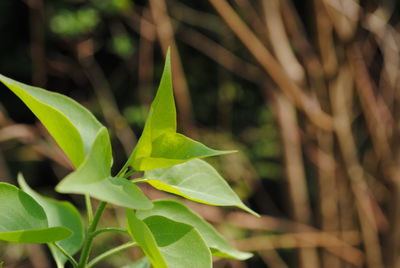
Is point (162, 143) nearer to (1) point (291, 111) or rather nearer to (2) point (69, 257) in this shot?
(2) point (69, 257)

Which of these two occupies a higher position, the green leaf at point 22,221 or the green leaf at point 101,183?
the green leaf at point 101,183

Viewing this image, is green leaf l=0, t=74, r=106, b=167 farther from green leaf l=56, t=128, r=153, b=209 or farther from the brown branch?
the brown branch

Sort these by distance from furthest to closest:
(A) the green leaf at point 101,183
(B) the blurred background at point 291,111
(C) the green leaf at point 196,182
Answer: (B) the blurred background at point 291,111 < (C) the green leaf at point 196,182 < (A) the green leaf at point 101,183

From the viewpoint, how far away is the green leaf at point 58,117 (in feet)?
1.00

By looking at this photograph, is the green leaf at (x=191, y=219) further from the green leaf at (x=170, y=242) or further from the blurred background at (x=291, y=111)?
the blurred background at (x=291, y=111)

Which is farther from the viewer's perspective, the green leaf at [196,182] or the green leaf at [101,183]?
the green leaf at [196,182]

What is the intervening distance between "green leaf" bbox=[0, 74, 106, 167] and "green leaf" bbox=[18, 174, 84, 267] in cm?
8

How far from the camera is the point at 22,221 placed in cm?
32

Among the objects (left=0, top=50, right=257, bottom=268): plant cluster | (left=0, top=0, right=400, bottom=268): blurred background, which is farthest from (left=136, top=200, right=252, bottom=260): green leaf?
(left=0, top=0, right=400, bottom=268): blurred background

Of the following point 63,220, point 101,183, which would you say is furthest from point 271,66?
point 101,183

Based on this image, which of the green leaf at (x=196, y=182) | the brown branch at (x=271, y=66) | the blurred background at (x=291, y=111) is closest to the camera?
the green leaf at (x=196, y=182)

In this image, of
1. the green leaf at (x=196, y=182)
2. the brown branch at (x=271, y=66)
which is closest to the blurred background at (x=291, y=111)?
the brown branch at (x=271, y=66)

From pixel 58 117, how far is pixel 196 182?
3.7 inches

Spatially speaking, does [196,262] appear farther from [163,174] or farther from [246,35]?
[246,35]
